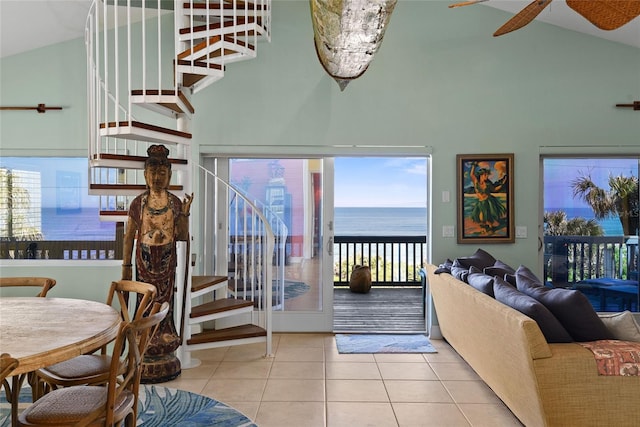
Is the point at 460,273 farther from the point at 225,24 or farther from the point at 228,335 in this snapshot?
the point at 225,24

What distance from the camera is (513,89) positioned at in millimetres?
5180

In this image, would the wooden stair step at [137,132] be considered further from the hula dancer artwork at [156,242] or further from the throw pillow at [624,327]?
the throw pillow at [624,327]

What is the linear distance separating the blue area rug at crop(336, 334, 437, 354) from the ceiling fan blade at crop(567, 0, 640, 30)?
3.41 m

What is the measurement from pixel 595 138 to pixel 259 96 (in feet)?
11.6

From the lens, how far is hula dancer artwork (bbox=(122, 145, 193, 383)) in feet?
12.4

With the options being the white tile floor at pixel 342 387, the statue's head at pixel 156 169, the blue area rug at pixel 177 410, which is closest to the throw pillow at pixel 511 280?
the white tile floor at pixel 342 387

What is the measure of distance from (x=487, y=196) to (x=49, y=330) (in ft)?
14.1

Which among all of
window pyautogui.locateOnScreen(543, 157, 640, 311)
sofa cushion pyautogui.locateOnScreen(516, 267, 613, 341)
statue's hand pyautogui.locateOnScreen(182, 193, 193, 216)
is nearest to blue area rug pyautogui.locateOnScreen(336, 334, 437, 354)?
window pyautogui.locateOnScreen(543, 157, 640, 311)

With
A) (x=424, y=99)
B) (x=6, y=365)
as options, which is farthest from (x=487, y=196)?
(x=6, y=365)

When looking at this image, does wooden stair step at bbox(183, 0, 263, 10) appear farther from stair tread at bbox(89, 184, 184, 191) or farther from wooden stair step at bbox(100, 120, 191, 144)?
stair tread at bbox(89, 184, 184, 191)

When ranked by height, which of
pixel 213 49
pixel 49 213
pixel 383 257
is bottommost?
pixel 383 257

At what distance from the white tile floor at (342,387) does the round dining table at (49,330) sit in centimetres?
131

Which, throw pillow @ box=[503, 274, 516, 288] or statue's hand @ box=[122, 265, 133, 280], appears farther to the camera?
statue's hand @ box=[122, 265, 133, 280]

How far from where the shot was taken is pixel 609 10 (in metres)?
1.92
